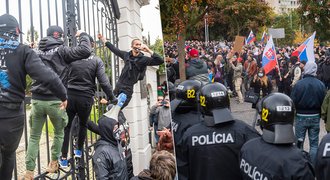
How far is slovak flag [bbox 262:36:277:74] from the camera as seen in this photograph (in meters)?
5.18

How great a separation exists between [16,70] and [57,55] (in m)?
0.21

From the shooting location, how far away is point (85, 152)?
1.38 metres

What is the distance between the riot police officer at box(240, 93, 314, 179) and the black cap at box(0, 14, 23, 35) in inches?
61.4

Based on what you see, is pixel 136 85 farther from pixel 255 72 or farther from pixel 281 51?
pixel 281 51

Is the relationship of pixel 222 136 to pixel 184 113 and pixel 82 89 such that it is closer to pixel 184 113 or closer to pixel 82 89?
pixel 184 113

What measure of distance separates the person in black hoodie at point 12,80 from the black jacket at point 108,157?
0.32m

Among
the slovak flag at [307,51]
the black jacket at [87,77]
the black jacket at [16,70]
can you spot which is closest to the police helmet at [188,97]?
the black jacket at [87,77]

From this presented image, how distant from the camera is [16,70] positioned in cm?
103

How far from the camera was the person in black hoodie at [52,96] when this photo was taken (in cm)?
118

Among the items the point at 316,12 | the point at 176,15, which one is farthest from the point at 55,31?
the point at 316,12

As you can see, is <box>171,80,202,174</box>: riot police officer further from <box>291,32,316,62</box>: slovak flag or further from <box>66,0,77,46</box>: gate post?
<box>291,32,316,62</box>: slovak flag

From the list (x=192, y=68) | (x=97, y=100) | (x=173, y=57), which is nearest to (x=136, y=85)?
(x=97, y=100)

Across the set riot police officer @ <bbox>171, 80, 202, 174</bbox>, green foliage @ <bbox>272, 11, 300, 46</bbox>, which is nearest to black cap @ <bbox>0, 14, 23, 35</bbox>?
riot police officer @ <bbox>171, 80, 202, 174</bbox>

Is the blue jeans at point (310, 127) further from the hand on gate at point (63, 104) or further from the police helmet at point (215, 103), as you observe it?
the hand on gate at point (63, 104)
